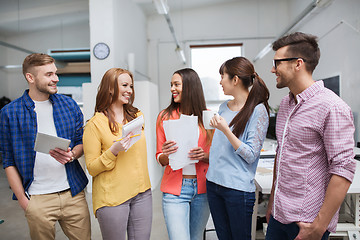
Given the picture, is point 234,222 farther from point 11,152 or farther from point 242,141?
point 11,152

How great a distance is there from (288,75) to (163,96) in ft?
21.9

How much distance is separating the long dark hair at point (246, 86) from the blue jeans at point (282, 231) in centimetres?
47

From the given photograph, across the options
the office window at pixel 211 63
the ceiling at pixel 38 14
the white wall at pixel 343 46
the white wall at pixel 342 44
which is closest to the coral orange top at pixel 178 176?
the white wall at pixel 342 44

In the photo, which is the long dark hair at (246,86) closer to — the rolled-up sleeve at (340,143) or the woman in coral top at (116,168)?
the rolled-up sleeve at (340,143)

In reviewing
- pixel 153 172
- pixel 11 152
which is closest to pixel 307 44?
pixel 11 152

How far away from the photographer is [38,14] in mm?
5684

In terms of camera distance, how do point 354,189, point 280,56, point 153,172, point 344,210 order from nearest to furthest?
point 280,56, point 354,189, point 344,210, point 153,172

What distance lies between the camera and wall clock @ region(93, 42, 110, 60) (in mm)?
4750

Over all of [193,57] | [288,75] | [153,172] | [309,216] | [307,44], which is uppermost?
[193,57]

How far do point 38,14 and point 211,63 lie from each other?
4437mm

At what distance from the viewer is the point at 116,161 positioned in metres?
1.58

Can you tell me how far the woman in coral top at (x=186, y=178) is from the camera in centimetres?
161

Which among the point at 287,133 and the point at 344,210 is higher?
the point at 287,133

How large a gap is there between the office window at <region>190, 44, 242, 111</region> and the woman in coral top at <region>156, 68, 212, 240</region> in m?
6.11
